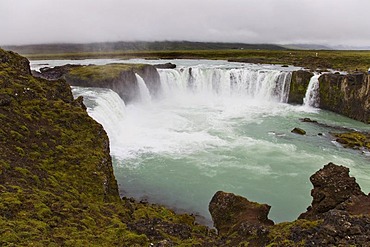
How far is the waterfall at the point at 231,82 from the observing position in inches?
1922

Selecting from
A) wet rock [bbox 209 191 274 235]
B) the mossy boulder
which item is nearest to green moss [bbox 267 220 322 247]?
wet rock [bbox 209 191 274 235]

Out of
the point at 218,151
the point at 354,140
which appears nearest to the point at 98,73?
the point at 218,151

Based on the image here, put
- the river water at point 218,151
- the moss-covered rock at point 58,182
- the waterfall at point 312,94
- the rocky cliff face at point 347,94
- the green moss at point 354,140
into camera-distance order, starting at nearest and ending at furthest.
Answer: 1. the moss-covered rock at point 58,182
2. the river water at point 218,151
3. the green moss at point 354,140
4. the rocky cliff face at point 347,94
5. the waterfall at point 312,94

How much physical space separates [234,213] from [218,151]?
45.9 feet

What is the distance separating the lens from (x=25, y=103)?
603 inches

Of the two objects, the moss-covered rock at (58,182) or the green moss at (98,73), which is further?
the green moss at (98,73)

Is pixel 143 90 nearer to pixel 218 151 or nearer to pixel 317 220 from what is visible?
pixel 218 151

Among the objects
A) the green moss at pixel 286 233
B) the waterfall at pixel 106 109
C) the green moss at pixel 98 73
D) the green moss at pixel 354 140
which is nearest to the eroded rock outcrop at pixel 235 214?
the green moss at pixel 286 233

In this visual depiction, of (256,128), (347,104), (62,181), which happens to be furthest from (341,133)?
(62,181)

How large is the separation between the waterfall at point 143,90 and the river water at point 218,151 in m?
0.24

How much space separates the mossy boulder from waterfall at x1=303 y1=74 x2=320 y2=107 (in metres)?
0.49

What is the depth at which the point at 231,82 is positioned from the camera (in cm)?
5197

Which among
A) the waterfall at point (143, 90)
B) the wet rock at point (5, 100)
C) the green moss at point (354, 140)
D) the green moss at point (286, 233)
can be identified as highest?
the wet rock at point (5, 100)

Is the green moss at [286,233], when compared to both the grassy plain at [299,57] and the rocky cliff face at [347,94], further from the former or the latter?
the grassy plain at [299,57]
